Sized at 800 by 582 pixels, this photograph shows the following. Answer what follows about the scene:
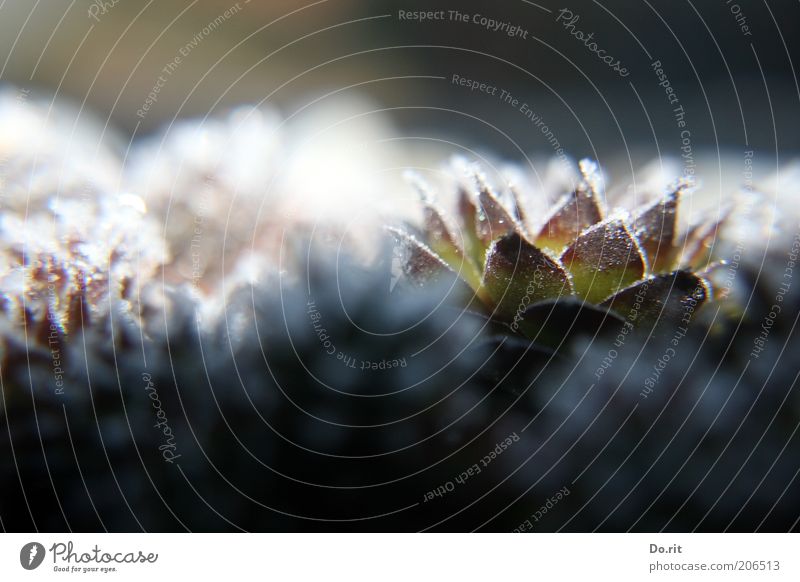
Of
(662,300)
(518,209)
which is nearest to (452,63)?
(518,209)

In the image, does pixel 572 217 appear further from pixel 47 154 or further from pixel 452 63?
pixel 47 154

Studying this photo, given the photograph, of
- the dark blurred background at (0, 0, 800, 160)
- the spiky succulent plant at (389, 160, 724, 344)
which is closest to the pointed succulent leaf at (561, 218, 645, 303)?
the spiky succulent plant at (389, 160, 724, 344)

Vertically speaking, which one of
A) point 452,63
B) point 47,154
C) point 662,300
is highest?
point 452,63

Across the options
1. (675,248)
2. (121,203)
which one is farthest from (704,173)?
(121,203)

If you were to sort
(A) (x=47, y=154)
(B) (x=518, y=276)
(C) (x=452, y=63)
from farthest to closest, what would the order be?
(C) (x=452, y=63) → (A) (x=47, y=154) → (B) (x=518, y=276)

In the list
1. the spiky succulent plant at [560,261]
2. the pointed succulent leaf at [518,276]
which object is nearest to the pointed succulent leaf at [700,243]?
the spiky succulent plant at [560,261]

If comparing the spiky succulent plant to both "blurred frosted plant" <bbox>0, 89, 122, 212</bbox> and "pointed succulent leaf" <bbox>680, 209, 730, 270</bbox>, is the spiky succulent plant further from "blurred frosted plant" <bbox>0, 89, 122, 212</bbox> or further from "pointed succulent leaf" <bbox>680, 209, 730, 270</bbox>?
"blurred frosted plant" <bbox>0, 89, 122, 212</bbox>

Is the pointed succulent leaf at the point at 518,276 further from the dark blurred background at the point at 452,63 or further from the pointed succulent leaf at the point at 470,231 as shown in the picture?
the dark blurred background at the point at 452,63
